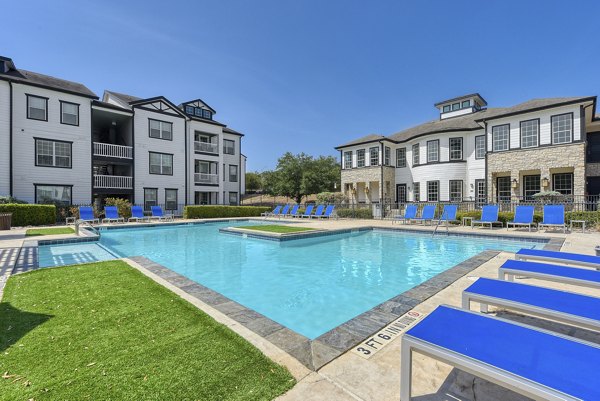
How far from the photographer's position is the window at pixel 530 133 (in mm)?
17656

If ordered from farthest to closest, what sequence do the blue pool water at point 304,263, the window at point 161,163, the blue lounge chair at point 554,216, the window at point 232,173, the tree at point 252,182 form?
1. the tree at point 252,182
2. the window at point 232,173
3. the window at point 161,163
4. the blue lounge chair at point 554,216
5. the blue pool water at point 304,263

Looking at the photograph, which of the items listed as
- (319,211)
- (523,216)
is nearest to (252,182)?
(319,211)

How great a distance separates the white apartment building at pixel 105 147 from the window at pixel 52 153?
5cm

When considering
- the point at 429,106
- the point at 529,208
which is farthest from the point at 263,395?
the point at 429,106

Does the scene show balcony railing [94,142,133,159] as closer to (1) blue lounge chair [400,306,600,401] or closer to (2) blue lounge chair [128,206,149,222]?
(2) blue lounge chair [128,206,149,222]

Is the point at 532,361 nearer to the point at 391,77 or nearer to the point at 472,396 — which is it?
the point at 472,396

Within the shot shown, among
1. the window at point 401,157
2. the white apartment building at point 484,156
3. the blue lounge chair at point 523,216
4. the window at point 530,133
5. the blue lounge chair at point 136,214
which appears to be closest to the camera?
the blue lounge chair at point 523,216

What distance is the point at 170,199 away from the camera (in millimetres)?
24391

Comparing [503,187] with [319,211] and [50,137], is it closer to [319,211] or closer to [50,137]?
[319,211]

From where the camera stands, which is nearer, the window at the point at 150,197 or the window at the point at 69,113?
the window at the point at 69,113

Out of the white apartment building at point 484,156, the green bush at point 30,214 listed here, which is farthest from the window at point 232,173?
the green bush at point 30,214

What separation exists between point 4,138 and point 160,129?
951 cm

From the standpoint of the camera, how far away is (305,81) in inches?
934

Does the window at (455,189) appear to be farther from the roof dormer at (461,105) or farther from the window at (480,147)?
the roof dormer at (461,105)
